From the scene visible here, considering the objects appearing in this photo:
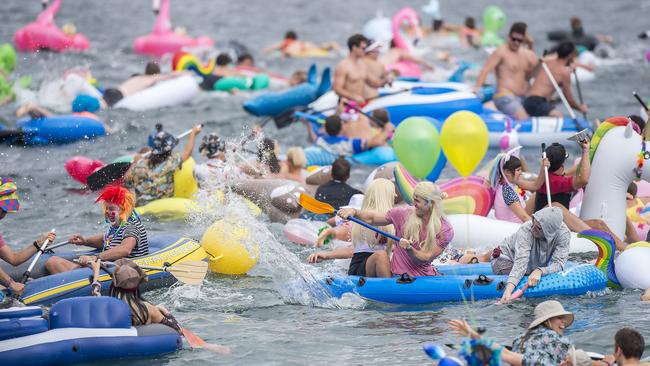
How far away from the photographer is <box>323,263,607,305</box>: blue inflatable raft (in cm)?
860

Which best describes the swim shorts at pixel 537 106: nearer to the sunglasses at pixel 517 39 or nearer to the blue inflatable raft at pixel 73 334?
the sunglasses at pixel 517 39

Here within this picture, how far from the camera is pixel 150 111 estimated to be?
17.0 m

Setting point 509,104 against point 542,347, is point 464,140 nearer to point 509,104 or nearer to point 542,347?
point 542,347

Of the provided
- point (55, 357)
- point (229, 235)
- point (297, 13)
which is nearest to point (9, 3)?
point (297, 13)

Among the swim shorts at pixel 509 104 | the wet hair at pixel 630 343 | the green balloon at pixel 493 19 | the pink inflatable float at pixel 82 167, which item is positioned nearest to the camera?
the wet hair at pixel 630 343

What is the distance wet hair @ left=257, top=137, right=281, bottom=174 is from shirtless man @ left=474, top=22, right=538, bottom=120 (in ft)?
13.1

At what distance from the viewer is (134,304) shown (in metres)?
7.57

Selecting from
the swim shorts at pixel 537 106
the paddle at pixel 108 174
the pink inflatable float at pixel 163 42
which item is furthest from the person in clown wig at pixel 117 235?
the pink inflatable float at pixel 163 42

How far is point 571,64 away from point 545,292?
256 inches

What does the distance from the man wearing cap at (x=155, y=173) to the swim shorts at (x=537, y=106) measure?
213 inches

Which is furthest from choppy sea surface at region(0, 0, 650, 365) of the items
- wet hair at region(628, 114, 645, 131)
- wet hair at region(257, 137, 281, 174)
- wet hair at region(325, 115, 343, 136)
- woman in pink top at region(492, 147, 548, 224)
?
wet hair at region(628, 114, 645, 131)

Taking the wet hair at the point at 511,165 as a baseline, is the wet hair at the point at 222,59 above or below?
below

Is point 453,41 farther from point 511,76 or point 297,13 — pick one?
point 511,76

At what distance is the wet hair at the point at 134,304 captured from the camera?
7531mm
